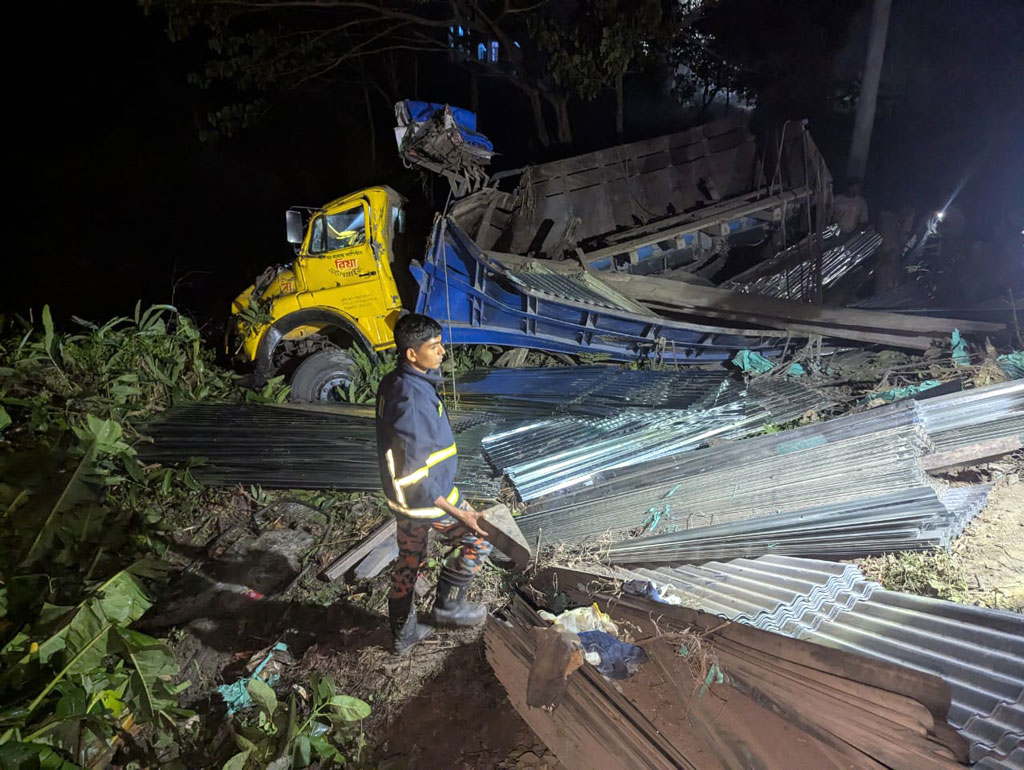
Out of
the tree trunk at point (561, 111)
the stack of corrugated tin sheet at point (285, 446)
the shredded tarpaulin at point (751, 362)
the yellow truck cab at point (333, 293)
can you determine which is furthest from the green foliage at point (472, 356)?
the tree trunk at point (561, 111)

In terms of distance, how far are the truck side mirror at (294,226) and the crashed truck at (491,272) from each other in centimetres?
1

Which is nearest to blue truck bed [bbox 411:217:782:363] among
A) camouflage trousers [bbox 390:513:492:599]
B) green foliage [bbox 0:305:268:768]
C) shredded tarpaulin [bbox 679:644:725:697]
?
green foliage [bbox 0:305:268:768]

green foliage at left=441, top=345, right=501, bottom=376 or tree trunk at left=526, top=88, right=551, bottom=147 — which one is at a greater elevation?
tree trunk at left=526, top=88, right=551, bottom=147

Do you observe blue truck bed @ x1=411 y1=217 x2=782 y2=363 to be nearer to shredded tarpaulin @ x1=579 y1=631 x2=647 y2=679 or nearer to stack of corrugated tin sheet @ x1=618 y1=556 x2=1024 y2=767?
stack of corrugated tin sheet @ x1=618 y1=556 x2=1024 y2=767

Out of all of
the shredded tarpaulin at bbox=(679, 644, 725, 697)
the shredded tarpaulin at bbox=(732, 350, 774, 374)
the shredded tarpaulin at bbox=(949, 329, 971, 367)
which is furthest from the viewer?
the shredded tarpaulin at bbox=(732, 350, 774, 374)

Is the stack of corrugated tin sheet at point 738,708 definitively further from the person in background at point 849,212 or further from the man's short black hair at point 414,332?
the person in background at point 849,212

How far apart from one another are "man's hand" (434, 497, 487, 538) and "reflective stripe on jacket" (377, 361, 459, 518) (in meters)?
0.04

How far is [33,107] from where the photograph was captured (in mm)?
16578

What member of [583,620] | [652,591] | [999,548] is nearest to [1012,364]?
[999,548]

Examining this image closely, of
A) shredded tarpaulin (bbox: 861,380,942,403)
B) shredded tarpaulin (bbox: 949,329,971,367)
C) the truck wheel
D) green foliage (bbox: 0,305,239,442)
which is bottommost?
→ shredded tarpaulin (bbox: 861,380,942,403)

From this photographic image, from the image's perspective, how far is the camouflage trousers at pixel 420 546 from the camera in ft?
9.10

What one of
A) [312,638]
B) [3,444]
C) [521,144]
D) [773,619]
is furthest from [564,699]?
[521,144]

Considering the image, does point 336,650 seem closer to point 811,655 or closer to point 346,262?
point 811,655

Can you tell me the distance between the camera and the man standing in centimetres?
254
